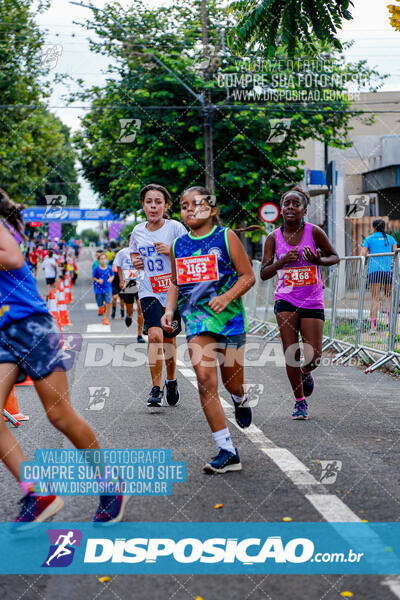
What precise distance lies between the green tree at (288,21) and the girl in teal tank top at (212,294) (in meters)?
2.64

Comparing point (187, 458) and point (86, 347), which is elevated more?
point (187, 458)

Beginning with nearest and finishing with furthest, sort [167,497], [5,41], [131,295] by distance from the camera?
1. [167,497]
2. [131,295]
3. [5,41]

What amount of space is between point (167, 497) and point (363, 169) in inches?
1283

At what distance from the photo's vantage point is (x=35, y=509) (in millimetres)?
3938

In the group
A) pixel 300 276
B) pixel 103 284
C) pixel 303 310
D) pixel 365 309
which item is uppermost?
pixel 300 276

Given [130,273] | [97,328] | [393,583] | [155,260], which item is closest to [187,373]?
[155,260]

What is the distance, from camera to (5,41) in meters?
33.9

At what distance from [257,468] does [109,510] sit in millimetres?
1355

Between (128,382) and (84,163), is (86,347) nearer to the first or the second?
(128,382)

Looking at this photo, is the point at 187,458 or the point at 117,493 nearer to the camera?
the point at 117,493

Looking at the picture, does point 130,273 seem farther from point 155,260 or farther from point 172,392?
point 172,392

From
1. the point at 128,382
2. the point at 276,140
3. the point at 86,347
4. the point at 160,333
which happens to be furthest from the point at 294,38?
the point at 276,140

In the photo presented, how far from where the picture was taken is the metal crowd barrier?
10.2 metres

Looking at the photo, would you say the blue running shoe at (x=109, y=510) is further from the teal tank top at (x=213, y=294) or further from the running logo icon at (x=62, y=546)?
the teal tank top at (x=213, y=294)
